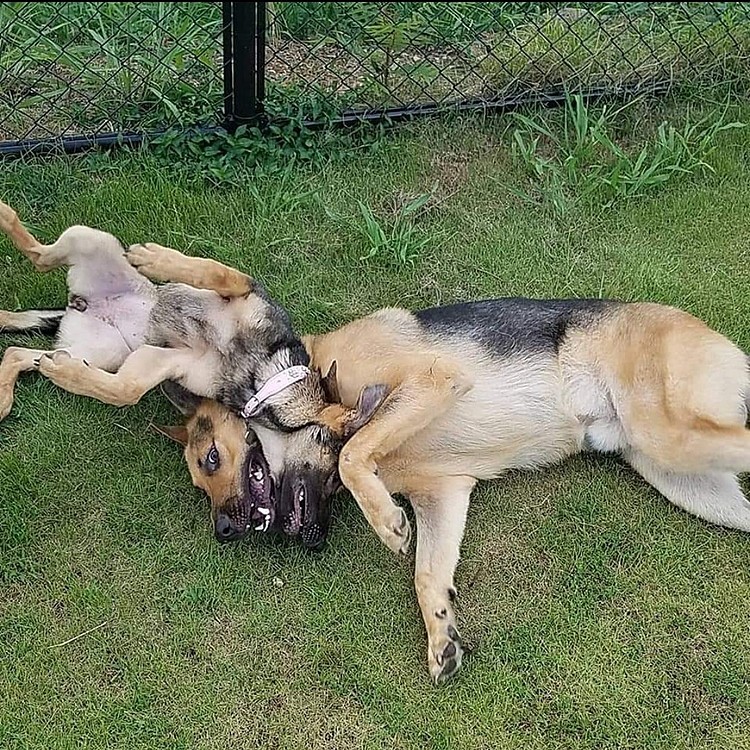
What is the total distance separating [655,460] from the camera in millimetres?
4445

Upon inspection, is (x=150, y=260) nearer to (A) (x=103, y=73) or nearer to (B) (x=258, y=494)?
(B) (x=258, y=494)

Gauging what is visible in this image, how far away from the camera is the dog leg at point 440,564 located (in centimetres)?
410

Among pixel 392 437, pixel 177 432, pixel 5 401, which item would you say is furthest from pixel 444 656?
pixel 5 401

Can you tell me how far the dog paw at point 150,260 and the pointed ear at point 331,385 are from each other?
2.92 ft

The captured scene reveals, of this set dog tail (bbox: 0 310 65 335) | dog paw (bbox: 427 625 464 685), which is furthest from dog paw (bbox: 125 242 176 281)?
dog paw (bbox: 427 625 464 685)

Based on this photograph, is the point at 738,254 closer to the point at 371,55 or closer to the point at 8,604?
the point at 371,55

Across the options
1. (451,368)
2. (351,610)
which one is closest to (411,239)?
(451,368)

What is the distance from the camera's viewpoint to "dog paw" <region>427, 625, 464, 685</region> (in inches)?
160

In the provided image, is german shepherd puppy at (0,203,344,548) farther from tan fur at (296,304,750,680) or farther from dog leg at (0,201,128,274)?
tan fur at (296,304,750,680)

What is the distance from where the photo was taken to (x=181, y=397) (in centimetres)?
467

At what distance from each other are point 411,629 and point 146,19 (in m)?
4.41

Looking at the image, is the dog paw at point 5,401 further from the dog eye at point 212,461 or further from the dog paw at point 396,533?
the dog paw at point 396,533

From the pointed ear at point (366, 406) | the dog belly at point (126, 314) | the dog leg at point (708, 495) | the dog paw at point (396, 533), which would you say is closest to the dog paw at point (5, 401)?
the dog belly at point (126, 314)

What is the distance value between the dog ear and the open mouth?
418mm
